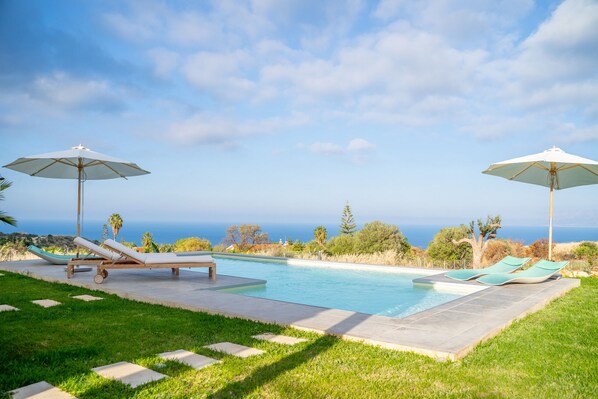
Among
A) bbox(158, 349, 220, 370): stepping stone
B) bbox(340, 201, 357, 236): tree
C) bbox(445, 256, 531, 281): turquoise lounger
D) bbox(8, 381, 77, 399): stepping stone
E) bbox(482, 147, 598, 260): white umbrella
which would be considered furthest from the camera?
bbox(340, 201, 357, 236): tree

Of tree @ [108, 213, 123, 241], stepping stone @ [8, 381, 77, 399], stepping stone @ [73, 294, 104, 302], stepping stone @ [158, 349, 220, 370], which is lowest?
stepping stone @ [73, 294, 104, 302]

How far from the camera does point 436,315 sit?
527 cm

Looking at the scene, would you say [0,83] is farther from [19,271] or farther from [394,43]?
[394,43]

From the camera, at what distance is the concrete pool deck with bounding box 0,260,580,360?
418 centimetres

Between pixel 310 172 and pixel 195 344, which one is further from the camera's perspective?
pixel 310 172

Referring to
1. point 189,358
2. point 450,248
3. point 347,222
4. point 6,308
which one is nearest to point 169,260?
point 6,308

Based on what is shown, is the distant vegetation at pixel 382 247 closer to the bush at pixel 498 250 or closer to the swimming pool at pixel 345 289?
the bush at pixel 498 250

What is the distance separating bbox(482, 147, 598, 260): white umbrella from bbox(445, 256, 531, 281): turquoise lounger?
2.28 feet

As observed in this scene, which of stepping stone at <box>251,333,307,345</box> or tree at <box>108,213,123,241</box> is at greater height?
tree at <box>108,213,123,241</box>

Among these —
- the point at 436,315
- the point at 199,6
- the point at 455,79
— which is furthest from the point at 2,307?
the point at 455,79

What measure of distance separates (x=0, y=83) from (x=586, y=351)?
17236 mm

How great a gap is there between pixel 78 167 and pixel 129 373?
7730 mm

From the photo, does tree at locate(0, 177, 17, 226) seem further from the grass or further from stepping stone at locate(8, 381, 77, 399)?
stepping stone at locate(8, 381, 77, 399)

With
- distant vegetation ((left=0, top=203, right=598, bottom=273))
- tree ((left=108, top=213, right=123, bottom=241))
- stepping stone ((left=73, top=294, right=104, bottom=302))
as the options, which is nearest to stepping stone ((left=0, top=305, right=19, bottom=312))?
stepping stone ((left=73, top=294, right=104, bottom=302))
